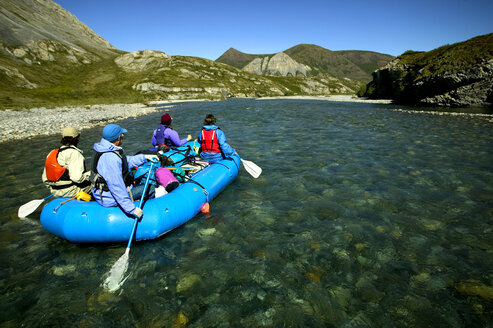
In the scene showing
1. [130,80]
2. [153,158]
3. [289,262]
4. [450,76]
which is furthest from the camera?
[130,80]

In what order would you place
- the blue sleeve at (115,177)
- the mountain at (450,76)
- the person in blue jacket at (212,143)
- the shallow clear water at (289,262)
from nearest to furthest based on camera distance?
the shallow clear water at (289,262), the blue sleeve at (115,177), the person in blue jacket at (212,143), the mountain at (450,76)

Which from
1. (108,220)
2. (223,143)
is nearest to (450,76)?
(223,143)

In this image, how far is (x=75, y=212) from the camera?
5.51 metres

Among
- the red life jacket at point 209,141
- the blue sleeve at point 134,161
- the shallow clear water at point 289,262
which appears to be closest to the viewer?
the shallow clear water at point 289,262

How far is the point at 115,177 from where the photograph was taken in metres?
5.15

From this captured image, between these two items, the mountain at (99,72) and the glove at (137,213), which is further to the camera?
the mountain at (99,72)

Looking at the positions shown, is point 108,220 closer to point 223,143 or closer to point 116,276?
point 116,276

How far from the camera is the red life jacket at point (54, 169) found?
19.2ft

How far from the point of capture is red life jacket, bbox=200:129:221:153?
8961 mm

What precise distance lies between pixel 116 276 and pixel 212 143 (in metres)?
5.40

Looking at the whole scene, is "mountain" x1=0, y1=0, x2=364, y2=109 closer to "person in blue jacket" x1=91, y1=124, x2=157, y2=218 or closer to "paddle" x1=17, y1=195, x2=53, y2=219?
"paddle" x1=17, y1=195, x2=53, y2=219

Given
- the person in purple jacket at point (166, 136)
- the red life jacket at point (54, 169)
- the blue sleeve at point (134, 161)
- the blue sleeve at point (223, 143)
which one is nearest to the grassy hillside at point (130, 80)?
the person in purple jacket at point (166, 136)

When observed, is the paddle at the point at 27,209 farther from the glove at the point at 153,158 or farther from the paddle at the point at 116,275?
the paddle at the point at 116,275

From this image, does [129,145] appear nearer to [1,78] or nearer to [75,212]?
[75,212]
